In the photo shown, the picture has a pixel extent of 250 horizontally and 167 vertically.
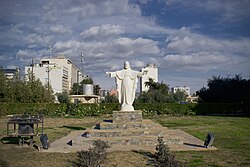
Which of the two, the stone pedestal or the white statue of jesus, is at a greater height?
the white statue of jesus

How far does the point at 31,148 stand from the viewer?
11.1 metres

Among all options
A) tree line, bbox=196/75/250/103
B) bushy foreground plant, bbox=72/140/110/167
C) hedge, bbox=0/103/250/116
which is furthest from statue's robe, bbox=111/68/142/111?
tree line, bbox=196/75/250/103

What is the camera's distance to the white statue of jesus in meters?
14.9

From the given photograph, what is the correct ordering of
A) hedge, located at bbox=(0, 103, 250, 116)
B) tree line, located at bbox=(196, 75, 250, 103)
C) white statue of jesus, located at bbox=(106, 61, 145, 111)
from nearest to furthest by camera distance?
white statue of jesus, located at bbox=(106, 61, 145, 111) < hedge, located at bbox=(0, 103, 250, 116) < tree line, located at bbox=(196, 75, 250, 103)

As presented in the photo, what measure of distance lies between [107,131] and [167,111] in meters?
21.3

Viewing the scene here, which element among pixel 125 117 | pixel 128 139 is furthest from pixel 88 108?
pixel 128 139

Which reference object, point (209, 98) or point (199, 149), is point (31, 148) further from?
point (209, 98)

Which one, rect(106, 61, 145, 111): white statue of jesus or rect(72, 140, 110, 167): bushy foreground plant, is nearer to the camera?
rect(72, 140, 110, 167): bushy foreground plant

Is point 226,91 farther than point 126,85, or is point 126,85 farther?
point 226,91

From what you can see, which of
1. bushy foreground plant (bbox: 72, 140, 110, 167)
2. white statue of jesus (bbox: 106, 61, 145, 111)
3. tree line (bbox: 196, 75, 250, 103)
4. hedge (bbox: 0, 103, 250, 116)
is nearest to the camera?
bushy foreground plant (bbox: 72, 140, 110, 167)

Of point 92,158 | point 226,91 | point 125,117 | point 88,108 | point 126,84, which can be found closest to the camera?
point 92,158

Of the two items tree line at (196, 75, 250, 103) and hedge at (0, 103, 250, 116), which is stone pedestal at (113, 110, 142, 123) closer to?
hedge at (0, 103, 250, 116)

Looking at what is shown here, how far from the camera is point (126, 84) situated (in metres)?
14.9

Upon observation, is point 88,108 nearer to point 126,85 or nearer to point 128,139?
point 126,85
